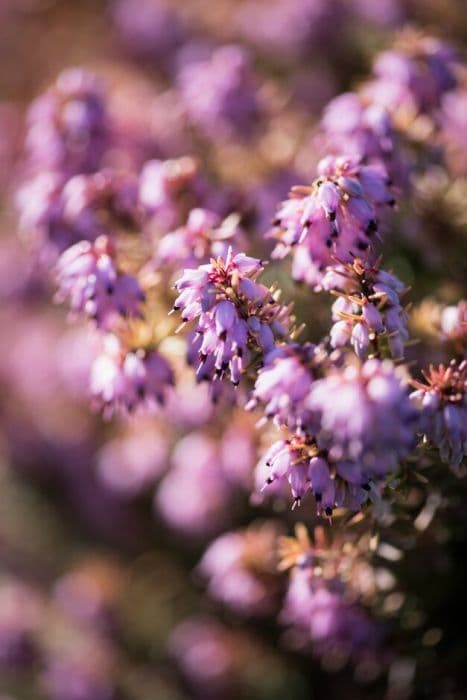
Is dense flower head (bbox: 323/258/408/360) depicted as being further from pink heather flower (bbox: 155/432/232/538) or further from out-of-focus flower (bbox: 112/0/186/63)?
out-of-focus flower (bbox: 112/0/186/63)

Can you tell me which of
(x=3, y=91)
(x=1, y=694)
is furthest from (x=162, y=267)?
(x=3, y=91)

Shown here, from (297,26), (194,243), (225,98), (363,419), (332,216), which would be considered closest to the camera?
(363,419)

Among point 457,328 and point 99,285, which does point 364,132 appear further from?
point 99,285

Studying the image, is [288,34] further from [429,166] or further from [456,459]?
[456,459]

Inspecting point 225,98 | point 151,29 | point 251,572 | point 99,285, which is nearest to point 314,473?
point 99,285

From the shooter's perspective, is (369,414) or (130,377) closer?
(369,414)
